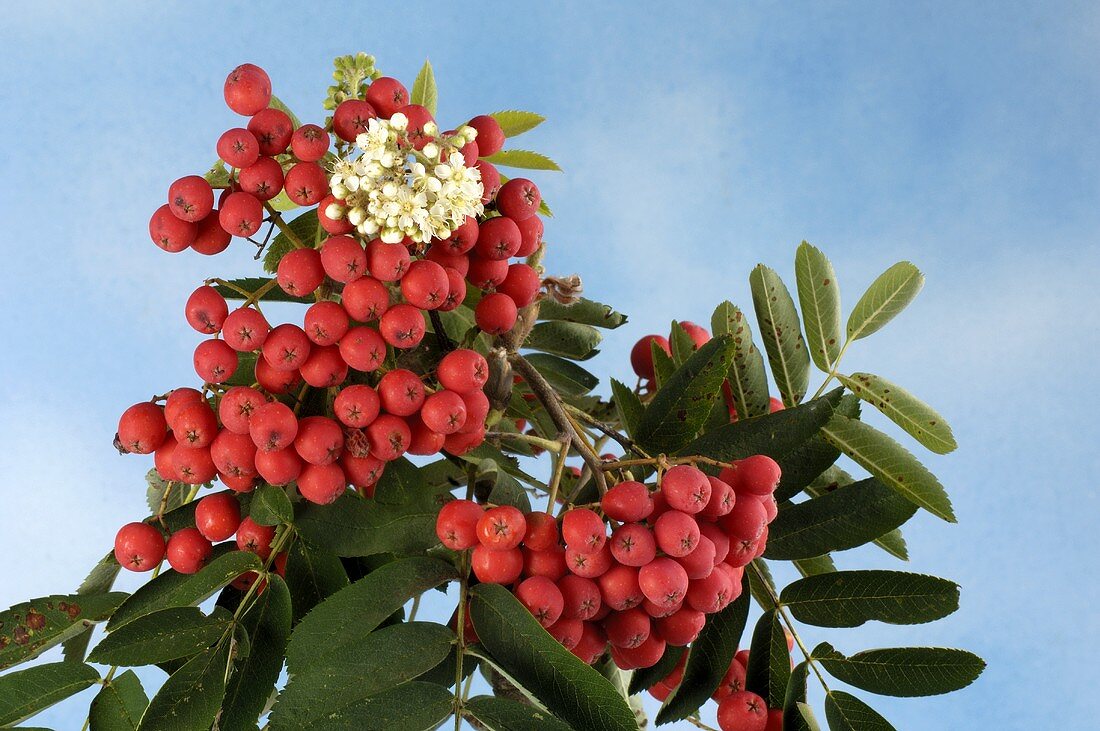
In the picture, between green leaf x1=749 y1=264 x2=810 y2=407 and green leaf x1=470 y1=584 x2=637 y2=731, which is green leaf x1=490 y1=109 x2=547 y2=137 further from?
green leaf x1=470 y1=584 x2=637 y2=731

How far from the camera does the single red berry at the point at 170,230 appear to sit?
0.91 meters

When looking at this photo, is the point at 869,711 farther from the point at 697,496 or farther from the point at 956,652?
the point at 697,496

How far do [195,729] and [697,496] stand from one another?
0.46 meters

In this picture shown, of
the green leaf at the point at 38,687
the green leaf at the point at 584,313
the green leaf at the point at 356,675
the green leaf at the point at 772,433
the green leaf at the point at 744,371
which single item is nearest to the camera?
the green leaf at the point at 356,675

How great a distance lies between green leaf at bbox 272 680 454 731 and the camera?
2.73 ft

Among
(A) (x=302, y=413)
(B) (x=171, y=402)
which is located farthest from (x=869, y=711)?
(B) (x=171, y=402)

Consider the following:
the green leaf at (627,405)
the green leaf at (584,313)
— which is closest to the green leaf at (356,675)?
the green leaf at (627,405)

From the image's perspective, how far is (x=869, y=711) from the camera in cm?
104

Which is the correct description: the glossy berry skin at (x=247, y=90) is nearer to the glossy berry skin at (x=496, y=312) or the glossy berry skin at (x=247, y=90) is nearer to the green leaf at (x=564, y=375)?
the glossy berry skin at (x=496, y=312)

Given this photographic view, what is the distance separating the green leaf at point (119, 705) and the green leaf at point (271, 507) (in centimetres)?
20

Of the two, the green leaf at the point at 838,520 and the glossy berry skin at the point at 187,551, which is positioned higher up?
the glossy berry skin at the point at 187,551

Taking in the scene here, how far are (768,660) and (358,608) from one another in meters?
0.46

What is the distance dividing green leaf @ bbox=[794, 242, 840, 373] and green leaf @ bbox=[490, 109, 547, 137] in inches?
13.1

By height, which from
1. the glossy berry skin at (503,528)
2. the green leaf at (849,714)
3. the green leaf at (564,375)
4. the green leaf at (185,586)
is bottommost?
the green leaf at (849,714)
